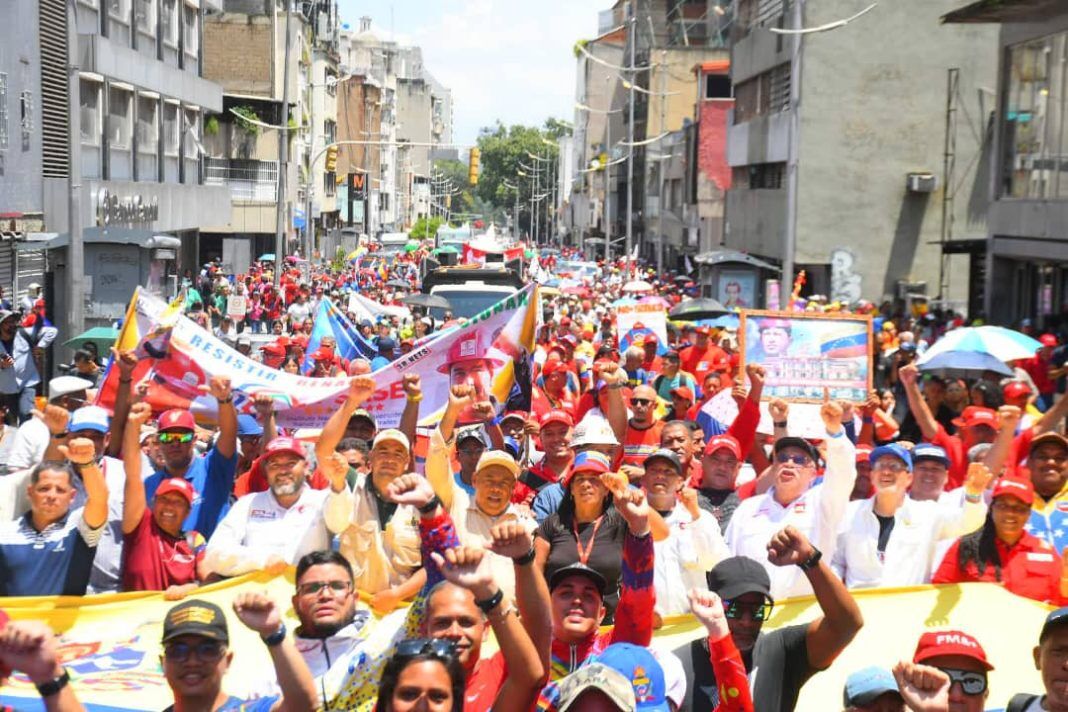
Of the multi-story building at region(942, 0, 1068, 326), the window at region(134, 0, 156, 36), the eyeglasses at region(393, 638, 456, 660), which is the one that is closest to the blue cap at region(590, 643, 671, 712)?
the eyeglasses at region(393, 638, 456, 660)

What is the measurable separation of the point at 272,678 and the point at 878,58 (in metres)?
31.6

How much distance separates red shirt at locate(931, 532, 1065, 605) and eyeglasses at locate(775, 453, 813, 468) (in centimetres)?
84

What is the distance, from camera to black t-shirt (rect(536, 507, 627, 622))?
22.1 ft

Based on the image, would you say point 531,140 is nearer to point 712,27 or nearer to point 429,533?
point 712,27

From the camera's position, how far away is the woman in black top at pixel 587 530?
6727 millimetres

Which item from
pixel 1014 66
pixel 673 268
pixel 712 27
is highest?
pixel 712 27

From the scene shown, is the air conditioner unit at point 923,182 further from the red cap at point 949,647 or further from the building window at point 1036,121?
the red cap at point 949,647

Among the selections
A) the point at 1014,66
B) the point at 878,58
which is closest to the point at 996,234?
the point at 1014,66

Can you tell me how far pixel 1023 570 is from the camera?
22.1 ft

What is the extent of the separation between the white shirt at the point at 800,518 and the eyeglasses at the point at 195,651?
292 centimetres

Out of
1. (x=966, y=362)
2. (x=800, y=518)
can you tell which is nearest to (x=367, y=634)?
(x=800, y=518)

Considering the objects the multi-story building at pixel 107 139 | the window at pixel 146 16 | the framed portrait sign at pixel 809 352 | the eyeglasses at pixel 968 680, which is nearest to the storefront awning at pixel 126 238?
the multi-story building at pixel 107 139

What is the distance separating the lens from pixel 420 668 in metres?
4.28

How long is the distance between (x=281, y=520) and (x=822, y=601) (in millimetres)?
3085
